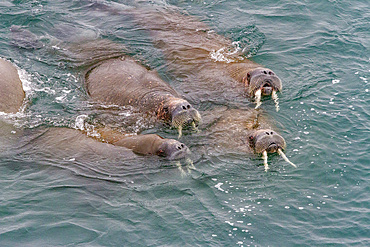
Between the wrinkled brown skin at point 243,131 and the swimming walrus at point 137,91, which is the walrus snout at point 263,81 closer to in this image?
the wrinkled brown skin at point 243,131

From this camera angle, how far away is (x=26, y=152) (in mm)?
10484


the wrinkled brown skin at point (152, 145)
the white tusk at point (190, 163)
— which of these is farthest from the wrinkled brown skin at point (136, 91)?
the white tusk at point (190, 163)

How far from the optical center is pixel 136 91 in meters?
12.5

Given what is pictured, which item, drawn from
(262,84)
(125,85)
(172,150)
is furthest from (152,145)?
(262,84)

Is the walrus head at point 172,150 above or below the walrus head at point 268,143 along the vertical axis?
A: below

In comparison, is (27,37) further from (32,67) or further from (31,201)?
(31,201)

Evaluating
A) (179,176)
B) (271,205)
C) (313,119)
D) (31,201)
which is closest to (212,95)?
(313,119)

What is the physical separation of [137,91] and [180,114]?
173 cm

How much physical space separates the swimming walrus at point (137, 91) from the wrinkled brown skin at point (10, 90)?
1.76 meters

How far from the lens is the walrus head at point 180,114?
37.2 feet

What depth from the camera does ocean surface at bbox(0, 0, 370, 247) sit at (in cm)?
859

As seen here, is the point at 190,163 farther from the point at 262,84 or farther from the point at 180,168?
the point at 262,84

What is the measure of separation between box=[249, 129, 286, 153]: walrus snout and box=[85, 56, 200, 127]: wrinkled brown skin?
168 cm

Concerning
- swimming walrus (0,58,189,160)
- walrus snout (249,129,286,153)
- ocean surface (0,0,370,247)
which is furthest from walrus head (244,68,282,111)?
swimming walrus (0,58,189,160)
